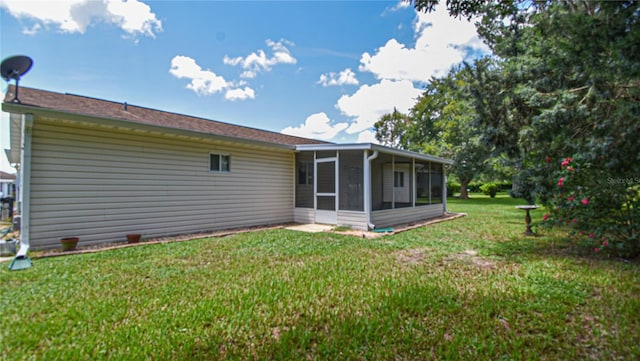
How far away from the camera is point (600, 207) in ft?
16.1

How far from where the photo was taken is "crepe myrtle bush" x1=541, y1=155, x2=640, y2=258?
15.5 ft

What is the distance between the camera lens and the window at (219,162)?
8250 millimetres

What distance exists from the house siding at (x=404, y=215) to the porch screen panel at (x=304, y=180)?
7.69 feet

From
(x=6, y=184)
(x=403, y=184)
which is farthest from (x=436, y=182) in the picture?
(x=6, y=184)

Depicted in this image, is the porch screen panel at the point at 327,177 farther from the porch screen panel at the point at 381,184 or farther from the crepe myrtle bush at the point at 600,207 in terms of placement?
the crepe myrtle bush at the point at 600,207

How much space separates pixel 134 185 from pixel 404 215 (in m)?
8.28

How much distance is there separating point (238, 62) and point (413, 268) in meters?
11.6

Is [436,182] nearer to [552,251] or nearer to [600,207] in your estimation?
[552,251]

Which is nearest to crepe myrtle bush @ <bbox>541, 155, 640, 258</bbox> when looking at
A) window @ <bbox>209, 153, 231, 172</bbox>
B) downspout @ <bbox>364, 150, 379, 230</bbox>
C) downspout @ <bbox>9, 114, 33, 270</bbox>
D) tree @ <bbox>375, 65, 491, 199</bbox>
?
downspout @ <bbox>364, 150, 379, 230</bbox>

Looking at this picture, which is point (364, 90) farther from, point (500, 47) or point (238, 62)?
point (500, 47)

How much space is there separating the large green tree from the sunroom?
10.8 ft

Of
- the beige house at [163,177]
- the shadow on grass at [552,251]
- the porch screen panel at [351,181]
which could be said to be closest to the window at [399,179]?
the beige house at [163,177]

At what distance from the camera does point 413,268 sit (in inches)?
183

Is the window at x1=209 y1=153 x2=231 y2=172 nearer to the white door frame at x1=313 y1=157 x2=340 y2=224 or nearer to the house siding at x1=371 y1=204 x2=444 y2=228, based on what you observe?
the white door frame at x1=313 y1=157 x2=340 y2=224
